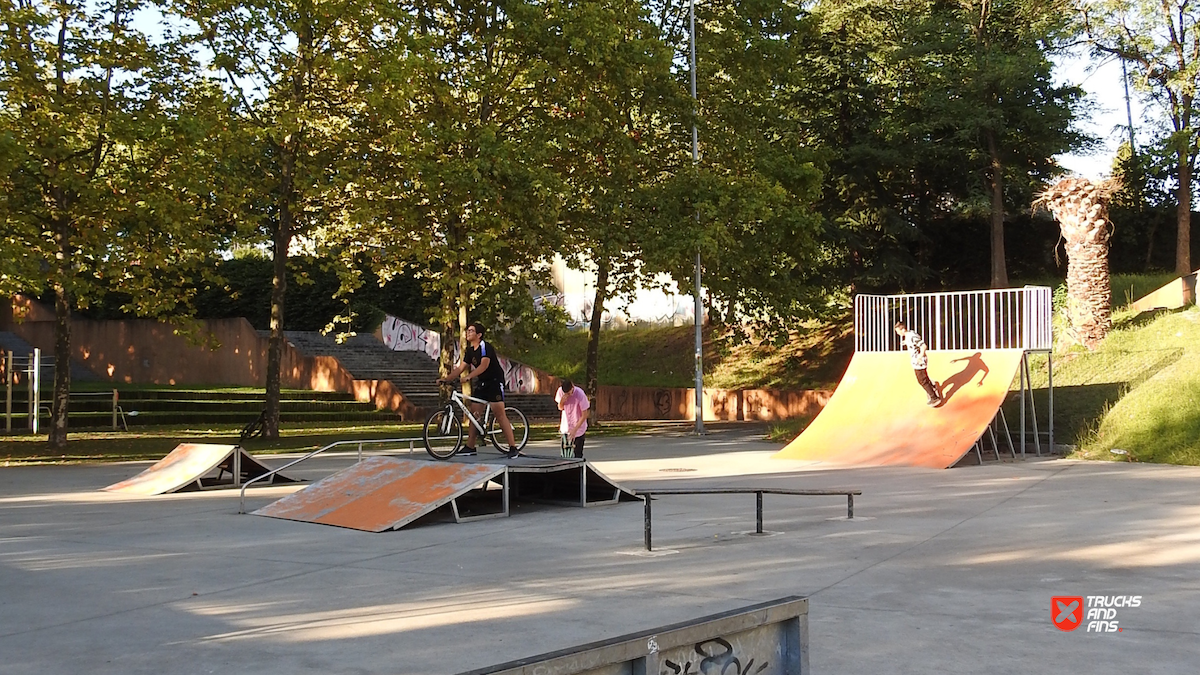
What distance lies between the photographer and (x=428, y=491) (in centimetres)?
1169

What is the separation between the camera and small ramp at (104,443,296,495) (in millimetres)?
14969

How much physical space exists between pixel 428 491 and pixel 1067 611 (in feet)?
22.7

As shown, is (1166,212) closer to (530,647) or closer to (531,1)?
(531,1)

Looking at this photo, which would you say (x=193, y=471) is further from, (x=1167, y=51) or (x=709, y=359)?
(x=1167, y=51)

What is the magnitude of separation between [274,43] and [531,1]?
19.8 ft

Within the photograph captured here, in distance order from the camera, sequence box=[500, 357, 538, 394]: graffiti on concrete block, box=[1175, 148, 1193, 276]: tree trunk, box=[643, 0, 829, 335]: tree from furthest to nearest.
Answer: box=[500, 357, 538, 394]: graffiti on concrete block
box=[1175, 148, 1193, 276]: tree trunk
box=[643, 0, 829, 335]: tree

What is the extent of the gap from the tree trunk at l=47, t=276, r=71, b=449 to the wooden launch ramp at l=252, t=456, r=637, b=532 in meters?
10.4

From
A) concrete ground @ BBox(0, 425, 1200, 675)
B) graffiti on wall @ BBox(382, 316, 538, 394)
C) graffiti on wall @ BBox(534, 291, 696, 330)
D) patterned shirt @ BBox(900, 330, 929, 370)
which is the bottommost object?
concrete ground @ BBox(0, 425, 1200, 675)

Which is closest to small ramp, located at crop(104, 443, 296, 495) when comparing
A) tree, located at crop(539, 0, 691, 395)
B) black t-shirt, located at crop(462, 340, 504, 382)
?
black t-shirt, located at crop(462, 340, 504, 382)

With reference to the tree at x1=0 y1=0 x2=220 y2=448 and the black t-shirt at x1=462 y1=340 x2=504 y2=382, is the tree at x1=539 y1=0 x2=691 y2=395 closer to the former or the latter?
the tree at x1=0 y1=0 x2=220 y2=448

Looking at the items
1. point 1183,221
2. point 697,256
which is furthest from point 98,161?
point 1183,221

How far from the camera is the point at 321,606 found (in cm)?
732

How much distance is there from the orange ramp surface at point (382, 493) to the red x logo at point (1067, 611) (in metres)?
6.13

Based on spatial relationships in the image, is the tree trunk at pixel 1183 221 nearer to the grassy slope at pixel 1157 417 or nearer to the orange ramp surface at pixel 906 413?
the grassy slope at pixel 1157 417
